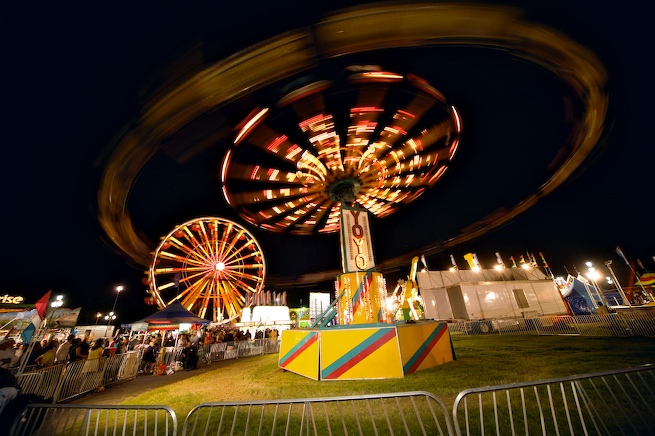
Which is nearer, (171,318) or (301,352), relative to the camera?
(301,352)

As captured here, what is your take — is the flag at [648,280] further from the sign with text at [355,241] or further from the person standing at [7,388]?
the person standing at [7,388]

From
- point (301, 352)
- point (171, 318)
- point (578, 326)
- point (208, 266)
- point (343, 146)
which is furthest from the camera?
point (208, 266)

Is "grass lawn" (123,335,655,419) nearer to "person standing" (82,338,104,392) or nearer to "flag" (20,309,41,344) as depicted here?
"person standing" (82,338,104,392)

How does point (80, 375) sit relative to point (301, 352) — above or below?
below

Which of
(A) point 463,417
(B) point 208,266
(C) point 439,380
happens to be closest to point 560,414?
(A) point 463,417

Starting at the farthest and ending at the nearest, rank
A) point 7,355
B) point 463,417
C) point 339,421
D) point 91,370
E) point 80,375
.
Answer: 1. point 91,370
2. point 80,375
3. point 7,355
4. point 339,421
5. point 463,417

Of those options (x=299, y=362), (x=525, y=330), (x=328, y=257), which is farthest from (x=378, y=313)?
(x=328, y=257)

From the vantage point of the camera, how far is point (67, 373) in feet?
23.4

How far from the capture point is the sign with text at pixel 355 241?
8.84 meters

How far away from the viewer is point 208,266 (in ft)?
74.4

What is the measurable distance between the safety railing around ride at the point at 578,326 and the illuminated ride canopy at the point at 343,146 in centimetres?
921

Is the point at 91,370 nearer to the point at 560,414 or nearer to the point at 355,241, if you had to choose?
the point at 355,241

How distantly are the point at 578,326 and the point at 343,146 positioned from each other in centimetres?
1488

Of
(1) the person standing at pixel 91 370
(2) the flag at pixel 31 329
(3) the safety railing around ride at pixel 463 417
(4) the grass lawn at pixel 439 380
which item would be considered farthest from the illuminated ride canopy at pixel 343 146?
(3) the safety railing around ride at pixel 463 417
